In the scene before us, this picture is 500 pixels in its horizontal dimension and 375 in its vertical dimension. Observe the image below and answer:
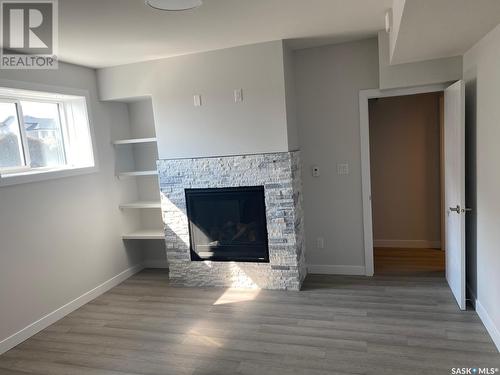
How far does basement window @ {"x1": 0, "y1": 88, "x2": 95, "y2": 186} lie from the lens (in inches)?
129

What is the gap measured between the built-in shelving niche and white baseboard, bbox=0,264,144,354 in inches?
14.0

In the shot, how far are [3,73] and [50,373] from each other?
241 cm

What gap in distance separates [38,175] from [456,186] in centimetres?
363

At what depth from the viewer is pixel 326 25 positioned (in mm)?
3062

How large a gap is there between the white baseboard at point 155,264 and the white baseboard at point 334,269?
73.2 inches

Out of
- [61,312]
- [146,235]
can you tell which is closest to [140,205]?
[146,235]

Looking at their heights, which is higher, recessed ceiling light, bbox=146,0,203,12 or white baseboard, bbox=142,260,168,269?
recessed ceiling light, bbox=146,0,203,12

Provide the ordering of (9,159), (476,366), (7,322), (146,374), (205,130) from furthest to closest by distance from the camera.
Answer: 1. (205,130)
2. (9,159)
3. (7,322)
4. (146,374)
5. (476,366)

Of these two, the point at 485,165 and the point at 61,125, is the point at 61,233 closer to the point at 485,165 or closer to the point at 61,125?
the point at 61,125

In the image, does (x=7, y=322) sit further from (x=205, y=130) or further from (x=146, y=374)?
(x=205, y=130)

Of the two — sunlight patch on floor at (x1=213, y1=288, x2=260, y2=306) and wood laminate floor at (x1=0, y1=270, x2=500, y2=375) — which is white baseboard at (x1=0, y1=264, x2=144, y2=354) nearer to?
wood laminate floor at (x1=0, y1=270, x2=500, y2=375)

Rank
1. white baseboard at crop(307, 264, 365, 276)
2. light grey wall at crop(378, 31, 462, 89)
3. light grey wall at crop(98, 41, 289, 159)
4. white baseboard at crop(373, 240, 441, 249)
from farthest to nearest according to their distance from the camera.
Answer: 1. white baseboard at crop(373, 240, 441, 249)
2. white baseboard at crop(307, 264, 365, 276)
3. light grey wall at crop(98, 41, 289, 159)
4. light grey wall at crop(378, 31, 462, 89)

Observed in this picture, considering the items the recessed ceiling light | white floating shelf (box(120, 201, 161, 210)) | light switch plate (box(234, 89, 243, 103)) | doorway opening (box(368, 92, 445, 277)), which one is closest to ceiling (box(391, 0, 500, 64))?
the recessed ceiling light

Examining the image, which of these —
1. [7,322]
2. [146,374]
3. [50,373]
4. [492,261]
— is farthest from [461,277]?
[7,322]
